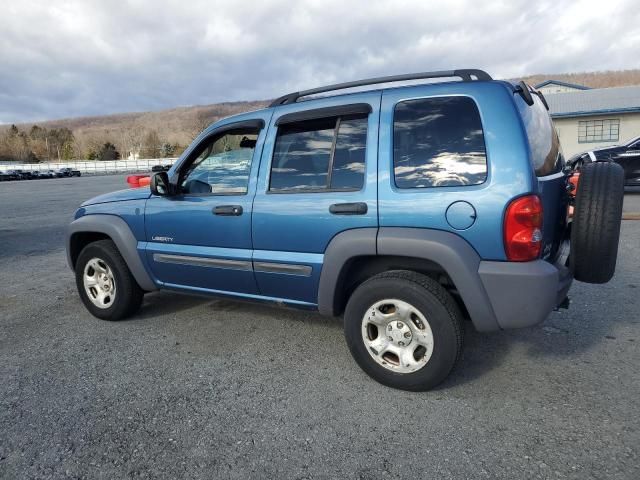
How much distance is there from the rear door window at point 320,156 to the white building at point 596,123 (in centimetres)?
2263

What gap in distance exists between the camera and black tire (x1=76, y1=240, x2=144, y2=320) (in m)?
4.10

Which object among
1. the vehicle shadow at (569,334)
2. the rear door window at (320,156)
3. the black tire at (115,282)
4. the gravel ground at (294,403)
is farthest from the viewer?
the black tire at (115,282)

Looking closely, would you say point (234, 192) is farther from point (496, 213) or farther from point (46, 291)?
point (46, 291)

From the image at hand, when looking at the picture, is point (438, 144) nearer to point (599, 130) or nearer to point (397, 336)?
point (397, 336)

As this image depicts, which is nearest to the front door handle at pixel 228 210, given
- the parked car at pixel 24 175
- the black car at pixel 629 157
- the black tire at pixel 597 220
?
the black tire at pixel 597 220

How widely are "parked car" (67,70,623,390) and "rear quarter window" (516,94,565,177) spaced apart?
19 millimetres

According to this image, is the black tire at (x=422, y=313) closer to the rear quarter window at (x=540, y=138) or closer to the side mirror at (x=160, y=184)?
the rear quarter window at (x=540, y=138)

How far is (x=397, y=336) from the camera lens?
114 inches

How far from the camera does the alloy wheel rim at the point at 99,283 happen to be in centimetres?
421

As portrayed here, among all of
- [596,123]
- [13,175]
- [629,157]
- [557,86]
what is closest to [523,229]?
[629,157]

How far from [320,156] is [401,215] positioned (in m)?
0.77

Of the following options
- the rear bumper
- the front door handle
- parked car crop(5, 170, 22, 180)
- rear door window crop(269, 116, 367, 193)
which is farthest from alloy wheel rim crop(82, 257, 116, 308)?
parked car crop(5, 170, 22, 180)

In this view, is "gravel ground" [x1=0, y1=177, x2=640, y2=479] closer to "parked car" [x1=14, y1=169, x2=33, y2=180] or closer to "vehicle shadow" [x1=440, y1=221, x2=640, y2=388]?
"vehicle shadow" [x1=440, y1=221, x2=640, y2=388]

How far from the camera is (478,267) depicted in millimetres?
2641
